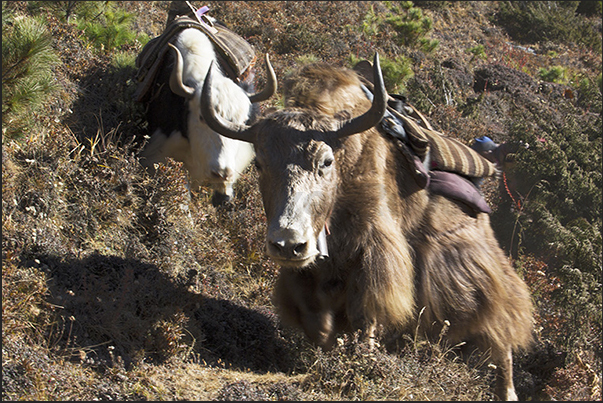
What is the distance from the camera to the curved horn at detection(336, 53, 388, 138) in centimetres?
379

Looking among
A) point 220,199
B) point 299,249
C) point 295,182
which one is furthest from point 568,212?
point 299,249

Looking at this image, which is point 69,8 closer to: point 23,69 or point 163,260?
point 23,69

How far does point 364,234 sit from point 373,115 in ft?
2.75

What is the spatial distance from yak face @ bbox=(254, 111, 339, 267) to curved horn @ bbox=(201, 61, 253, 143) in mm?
145

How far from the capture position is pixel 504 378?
464 cm

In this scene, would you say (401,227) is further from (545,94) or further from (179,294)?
(545,94)

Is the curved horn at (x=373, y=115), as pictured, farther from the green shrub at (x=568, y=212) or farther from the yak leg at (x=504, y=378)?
the green shrub at (x=568, y=212)

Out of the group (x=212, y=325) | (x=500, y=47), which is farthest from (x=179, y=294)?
(x=500, y=47)

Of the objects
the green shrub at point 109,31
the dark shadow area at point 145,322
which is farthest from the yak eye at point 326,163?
the green shrub at point 109,31

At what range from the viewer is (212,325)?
4871 mm

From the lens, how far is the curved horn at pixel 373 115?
3.79m

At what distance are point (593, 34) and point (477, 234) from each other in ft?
52.6

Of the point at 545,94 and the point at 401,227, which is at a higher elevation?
the point at 401,227

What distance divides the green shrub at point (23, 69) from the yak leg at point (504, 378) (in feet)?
13.8
